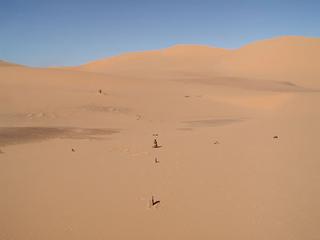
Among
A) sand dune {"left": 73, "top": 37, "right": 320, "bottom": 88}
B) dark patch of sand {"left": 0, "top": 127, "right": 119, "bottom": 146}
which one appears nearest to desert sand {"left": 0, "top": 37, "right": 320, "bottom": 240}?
dark patch of sand {"left": 0, "top": 127, "right": 119, "bottom": 146}

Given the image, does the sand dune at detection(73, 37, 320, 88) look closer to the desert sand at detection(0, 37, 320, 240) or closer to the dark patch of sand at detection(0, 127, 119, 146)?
the desert sand at detection(0, 37, 320, 240)

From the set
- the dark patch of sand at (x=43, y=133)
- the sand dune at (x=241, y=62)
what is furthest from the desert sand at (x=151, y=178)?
the sand dune at (x=241, y=62)

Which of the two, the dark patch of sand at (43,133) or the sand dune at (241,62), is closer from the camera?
the dark patch of sand at (43,133)

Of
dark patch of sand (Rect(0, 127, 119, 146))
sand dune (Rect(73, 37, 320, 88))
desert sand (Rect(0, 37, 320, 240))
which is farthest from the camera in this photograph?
sand dune (Rect(73, 37, 320, 88))

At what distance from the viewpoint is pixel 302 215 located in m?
4.14

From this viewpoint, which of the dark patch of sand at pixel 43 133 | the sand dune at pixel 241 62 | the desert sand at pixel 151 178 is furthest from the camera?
the sand dune at pixel 241 62

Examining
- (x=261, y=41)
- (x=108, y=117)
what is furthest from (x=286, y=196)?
(x=261, y=41)

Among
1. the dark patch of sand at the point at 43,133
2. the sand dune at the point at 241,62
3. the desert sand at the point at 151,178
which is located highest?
the sand dune at the point at 241,62

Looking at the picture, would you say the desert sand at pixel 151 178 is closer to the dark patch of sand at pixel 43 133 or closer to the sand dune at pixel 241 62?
the dark patch of sand at pixel 43 133

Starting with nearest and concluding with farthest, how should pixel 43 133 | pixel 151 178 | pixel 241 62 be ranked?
pixel 151 178 → pixel 43 133 → pixel 241 62

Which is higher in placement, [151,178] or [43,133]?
[43,133]

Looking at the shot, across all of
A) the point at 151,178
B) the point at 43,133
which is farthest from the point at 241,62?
the point at 151,178

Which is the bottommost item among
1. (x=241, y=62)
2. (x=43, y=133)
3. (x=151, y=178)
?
(x=151, y=178)

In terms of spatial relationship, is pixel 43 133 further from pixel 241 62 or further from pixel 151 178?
pixel 241 62
